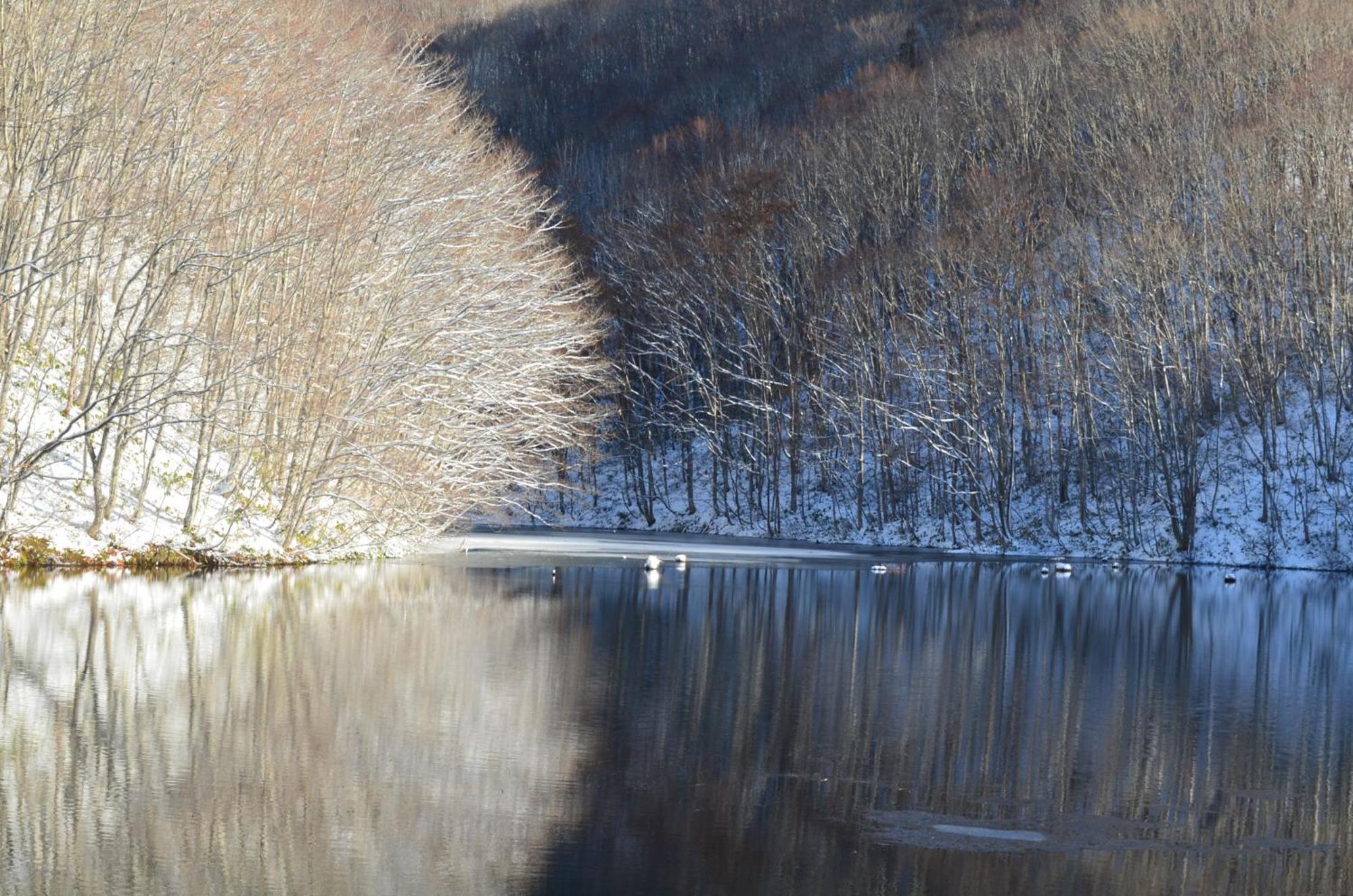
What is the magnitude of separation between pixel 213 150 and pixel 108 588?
1233 centimetres

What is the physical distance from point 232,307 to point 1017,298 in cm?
3227

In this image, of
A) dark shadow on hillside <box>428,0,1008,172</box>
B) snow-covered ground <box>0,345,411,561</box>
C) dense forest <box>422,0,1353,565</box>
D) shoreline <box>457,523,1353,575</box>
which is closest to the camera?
snow-covered ground <box>0,345,411,561</box>

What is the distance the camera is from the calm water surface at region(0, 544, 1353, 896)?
8.88 m

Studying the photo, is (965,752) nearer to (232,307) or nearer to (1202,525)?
(232,307)

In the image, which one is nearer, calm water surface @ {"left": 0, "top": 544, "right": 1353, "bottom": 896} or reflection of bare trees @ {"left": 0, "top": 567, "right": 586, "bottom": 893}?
reflection of bare trees @ {"left": 0, "top": 567, "right": 586, "bottom": 893}

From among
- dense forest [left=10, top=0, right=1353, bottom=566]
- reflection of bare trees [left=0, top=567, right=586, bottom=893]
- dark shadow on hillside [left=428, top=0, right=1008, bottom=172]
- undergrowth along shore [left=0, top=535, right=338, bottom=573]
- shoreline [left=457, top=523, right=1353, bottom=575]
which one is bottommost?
reflection of bare trees [left=0, top=567, right=586, bottom=893]

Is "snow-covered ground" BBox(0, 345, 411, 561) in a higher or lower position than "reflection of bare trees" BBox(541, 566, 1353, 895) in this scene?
higher

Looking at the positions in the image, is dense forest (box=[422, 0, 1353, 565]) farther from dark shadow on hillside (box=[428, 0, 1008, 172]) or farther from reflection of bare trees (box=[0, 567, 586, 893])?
reflection of bare trees (box=[0, 567, 586, 893])

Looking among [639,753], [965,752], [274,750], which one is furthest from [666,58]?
[274,750]

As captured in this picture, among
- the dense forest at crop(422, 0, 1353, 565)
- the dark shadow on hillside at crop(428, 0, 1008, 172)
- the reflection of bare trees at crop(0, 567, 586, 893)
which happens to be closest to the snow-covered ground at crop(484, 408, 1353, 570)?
the dense forest at crop(422, 0, 1353, 565)

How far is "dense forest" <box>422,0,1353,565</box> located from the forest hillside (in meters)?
6.88

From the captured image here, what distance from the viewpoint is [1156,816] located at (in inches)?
432

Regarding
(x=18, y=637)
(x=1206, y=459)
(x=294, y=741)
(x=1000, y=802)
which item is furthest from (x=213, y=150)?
(x=1206, y=459)

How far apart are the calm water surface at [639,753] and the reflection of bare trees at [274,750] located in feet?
0.14
